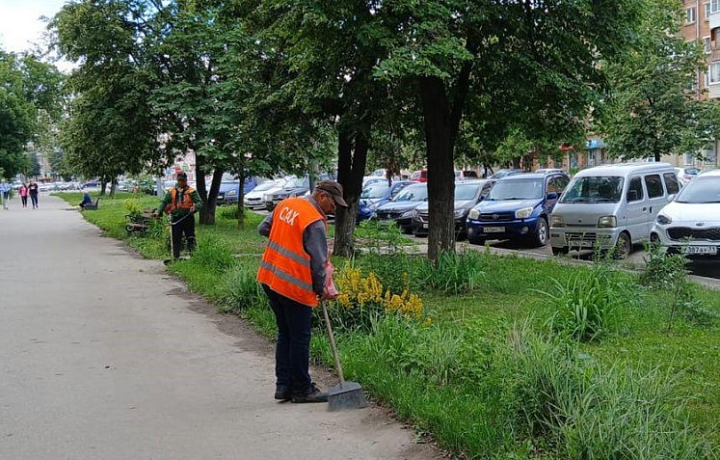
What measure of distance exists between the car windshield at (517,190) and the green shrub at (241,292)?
10.7 m

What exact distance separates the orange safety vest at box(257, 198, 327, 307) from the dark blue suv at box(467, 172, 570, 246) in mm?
13245

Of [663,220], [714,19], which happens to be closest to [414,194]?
[663,220]

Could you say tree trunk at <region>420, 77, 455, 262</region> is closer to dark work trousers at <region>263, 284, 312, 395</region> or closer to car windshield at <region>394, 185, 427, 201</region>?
dark work trousers at <region>263, 284, 312, 395</region>

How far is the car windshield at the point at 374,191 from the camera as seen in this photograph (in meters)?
30.3

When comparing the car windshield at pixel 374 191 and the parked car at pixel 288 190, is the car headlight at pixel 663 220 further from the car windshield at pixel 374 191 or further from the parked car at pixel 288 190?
the parked car at pixel 288 190

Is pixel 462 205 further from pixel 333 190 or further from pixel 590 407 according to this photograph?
pixel 590 407

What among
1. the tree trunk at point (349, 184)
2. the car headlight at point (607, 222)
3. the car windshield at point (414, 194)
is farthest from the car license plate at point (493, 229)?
the car windshield at point (414, 194)

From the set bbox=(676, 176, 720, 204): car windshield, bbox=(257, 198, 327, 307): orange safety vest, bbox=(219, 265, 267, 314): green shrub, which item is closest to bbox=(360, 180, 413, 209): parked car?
bbox=(676, 176, 720, 204): car windshield

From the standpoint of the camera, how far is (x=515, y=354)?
17.3 feet

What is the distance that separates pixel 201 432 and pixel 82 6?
19421 mm

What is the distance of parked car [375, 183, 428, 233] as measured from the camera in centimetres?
2312

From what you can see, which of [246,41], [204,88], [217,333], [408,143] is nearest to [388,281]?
[217,333]

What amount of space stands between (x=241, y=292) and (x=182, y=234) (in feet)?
18.9

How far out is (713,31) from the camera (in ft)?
182
